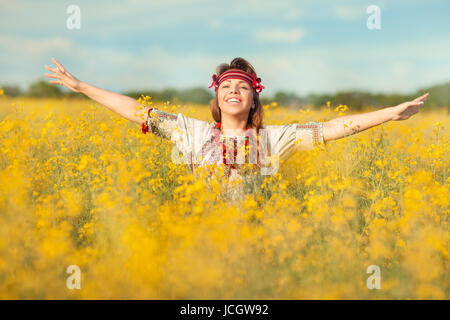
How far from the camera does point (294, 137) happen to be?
3875 mm

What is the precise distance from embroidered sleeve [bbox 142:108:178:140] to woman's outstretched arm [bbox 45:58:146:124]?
0.07 meters

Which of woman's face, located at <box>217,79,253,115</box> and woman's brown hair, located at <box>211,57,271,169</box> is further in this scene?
woman's brown hair, located at <box>211,57,271,169</box>

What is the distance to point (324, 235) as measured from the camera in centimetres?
288

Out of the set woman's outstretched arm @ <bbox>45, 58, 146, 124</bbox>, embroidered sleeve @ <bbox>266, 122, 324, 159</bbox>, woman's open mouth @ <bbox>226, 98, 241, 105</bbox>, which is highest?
woman's outstretched arm @ <bbox>45, 58, 146, 124</bbox>

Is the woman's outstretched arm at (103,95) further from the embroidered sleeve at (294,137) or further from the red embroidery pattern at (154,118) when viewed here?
the embroidered sleeve at (294,137)

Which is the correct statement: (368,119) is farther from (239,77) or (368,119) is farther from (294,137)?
(239,77)

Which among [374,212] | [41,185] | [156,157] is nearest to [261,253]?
[374,212]

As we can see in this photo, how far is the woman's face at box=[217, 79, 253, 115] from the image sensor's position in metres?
3.69

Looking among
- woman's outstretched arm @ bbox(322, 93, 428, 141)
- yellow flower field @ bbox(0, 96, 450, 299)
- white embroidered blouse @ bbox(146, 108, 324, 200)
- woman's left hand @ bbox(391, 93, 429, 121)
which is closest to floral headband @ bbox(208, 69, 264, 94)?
white embroidered blouse @ bbox(146, 108, 324, 200)

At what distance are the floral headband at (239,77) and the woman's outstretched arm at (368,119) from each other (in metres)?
0.80

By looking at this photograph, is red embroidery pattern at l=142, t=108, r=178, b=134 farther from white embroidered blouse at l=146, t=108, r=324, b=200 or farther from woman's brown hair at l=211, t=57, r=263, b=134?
woman's brown hair at l=211, t=57, r=263, b=134

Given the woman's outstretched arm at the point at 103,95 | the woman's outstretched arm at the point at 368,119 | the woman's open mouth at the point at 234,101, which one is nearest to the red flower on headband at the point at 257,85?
the woman's open mouth at the point at 234,101
